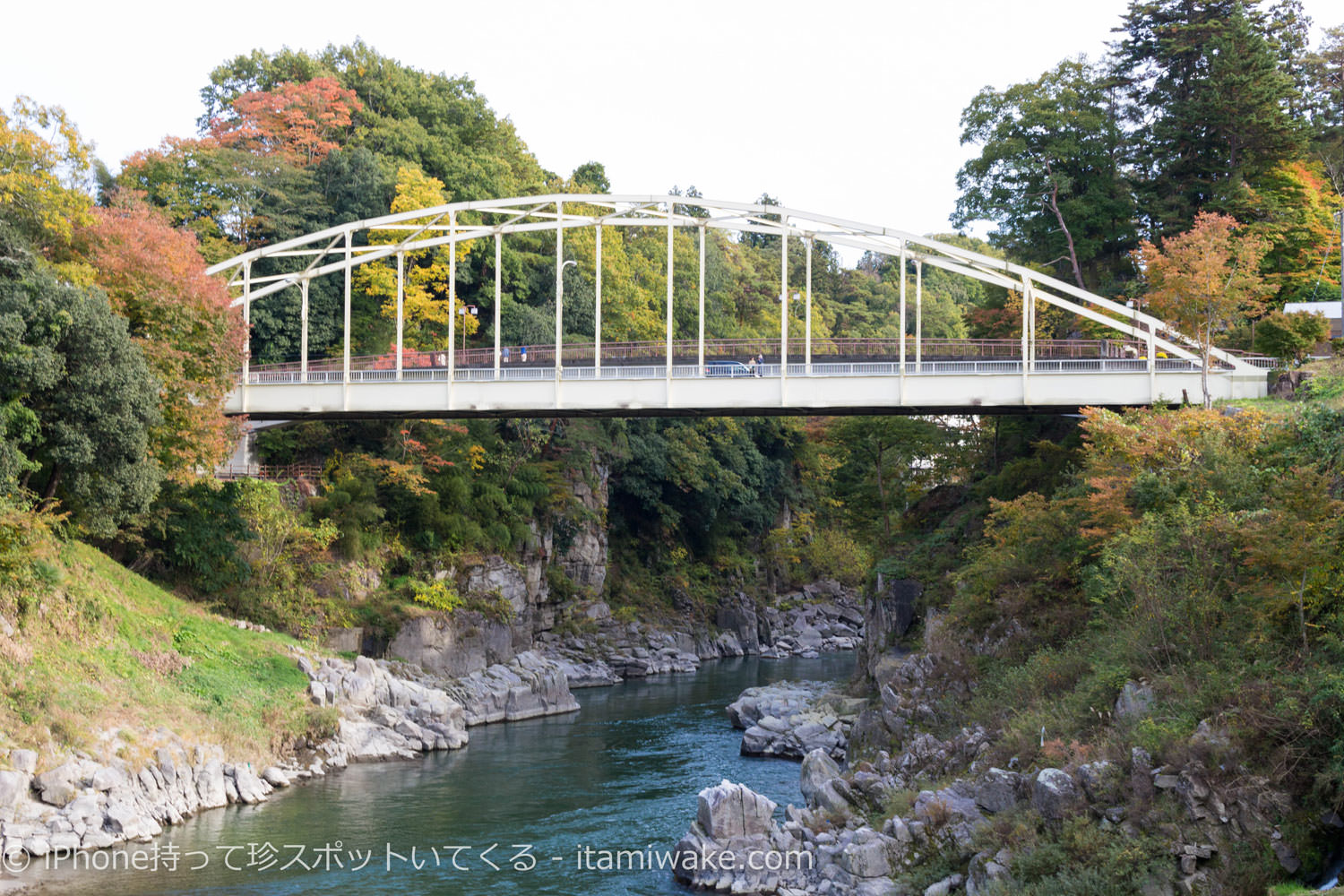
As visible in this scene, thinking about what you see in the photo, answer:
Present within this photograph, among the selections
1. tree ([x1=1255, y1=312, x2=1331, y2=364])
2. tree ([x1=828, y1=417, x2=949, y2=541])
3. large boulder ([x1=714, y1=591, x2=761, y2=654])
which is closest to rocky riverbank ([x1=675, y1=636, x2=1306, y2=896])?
tree ([x1=1255, y1=312, x2=1331, y2=364])

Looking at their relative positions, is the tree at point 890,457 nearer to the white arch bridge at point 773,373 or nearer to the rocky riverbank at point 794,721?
the white arch bridge at point 773,373

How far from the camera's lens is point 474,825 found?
2325cm

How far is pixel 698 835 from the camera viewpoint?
770 inches

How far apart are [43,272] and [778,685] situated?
91.5 feet

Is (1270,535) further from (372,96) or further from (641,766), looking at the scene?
(372,96)

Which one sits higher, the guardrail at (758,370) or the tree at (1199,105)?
the tree at (1199,105)

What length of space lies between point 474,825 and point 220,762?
237 inches

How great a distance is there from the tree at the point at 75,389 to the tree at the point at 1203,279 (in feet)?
85.8

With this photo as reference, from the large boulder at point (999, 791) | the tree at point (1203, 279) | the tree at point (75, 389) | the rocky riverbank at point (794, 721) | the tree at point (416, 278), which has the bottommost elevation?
the rocky riverbank at point (794, 721)

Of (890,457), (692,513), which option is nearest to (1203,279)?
(890,457)

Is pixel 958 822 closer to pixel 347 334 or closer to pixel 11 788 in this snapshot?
pixel 11 788

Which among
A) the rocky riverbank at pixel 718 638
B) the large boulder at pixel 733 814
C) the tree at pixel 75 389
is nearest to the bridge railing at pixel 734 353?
the tree at pixel 75 389

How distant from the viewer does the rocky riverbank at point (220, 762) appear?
20.0 m

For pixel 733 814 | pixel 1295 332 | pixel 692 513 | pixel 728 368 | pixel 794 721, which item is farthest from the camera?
pixel 692 513
